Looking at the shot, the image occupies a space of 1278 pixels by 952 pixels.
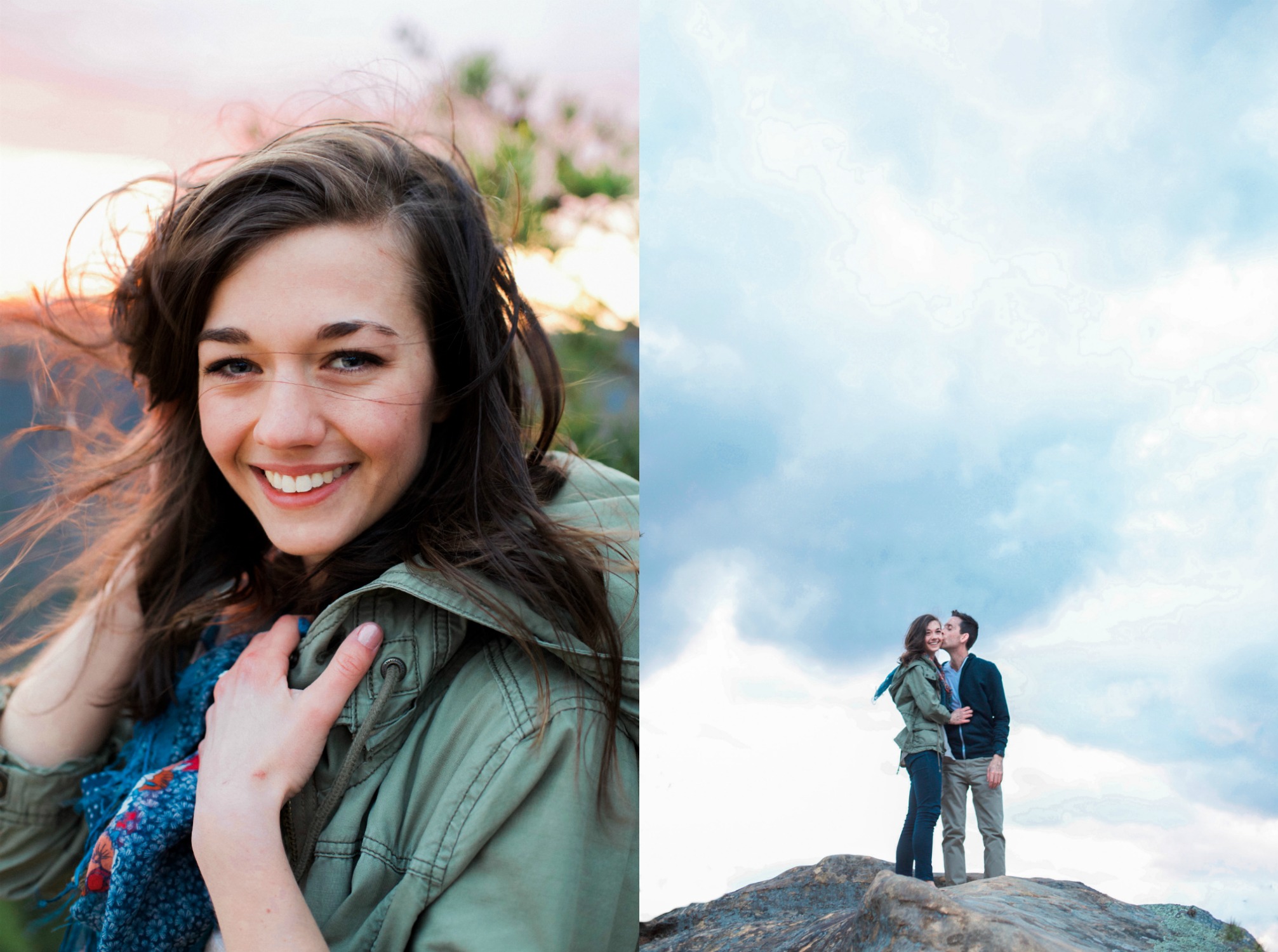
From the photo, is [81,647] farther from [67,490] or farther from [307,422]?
[307,422]

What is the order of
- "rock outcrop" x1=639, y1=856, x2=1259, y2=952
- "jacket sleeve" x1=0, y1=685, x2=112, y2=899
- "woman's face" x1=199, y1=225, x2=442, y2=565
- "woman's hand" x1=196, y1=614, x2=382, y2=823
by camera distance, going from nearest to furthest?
"rock outcrop" x1=639, y1=856, x2=1259, y2=952 < "woman's hand" x1=196, y1=614, x2=382, y2=823 < "woman's face" x1=199, y1=225, x2=442, y2=565 < "jacket sleeve" x1=0, y1=685, x2=112, y2=899

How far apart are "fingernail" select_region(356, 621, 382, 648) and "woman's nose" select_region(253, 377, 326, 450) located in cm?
23

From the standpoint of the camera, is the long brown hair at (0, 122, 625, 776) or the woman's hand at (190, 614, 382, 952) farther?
the long brown hair at (0, 122, 625, 776)

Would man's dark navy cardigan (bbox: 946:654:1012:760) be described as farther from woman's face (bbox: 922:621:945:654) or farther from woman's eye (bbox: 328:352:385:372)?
woman's eye (bbox: 328:352:385:372)

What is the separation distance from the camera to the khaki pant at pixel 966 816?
990mm

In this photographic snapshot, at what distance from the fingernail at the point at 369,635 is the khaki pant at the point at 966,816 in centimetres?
65

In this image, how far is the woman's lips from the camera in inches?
49.5

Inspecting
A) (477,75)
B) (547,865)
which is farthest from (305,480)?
(477,75)

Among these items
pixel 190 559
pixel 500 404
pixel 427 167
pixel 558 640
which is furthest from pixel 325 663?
pixel 427 167

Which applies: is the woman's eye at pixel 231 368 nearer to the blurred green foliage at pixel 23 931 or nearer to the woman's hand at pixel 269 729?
the woman's hand at pixel 269 729

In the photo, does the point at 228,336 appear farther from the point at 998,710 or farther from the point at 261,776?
the point at 998,710

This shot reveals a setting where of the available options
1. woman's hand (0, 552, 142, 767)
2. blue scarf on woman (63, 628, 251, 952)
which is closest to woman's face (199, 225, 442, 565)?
blue scarf on woman (63, 628, 251, 952)

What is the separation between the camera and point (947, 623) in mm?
1009

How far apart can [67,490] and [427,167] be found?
2.63 ft
